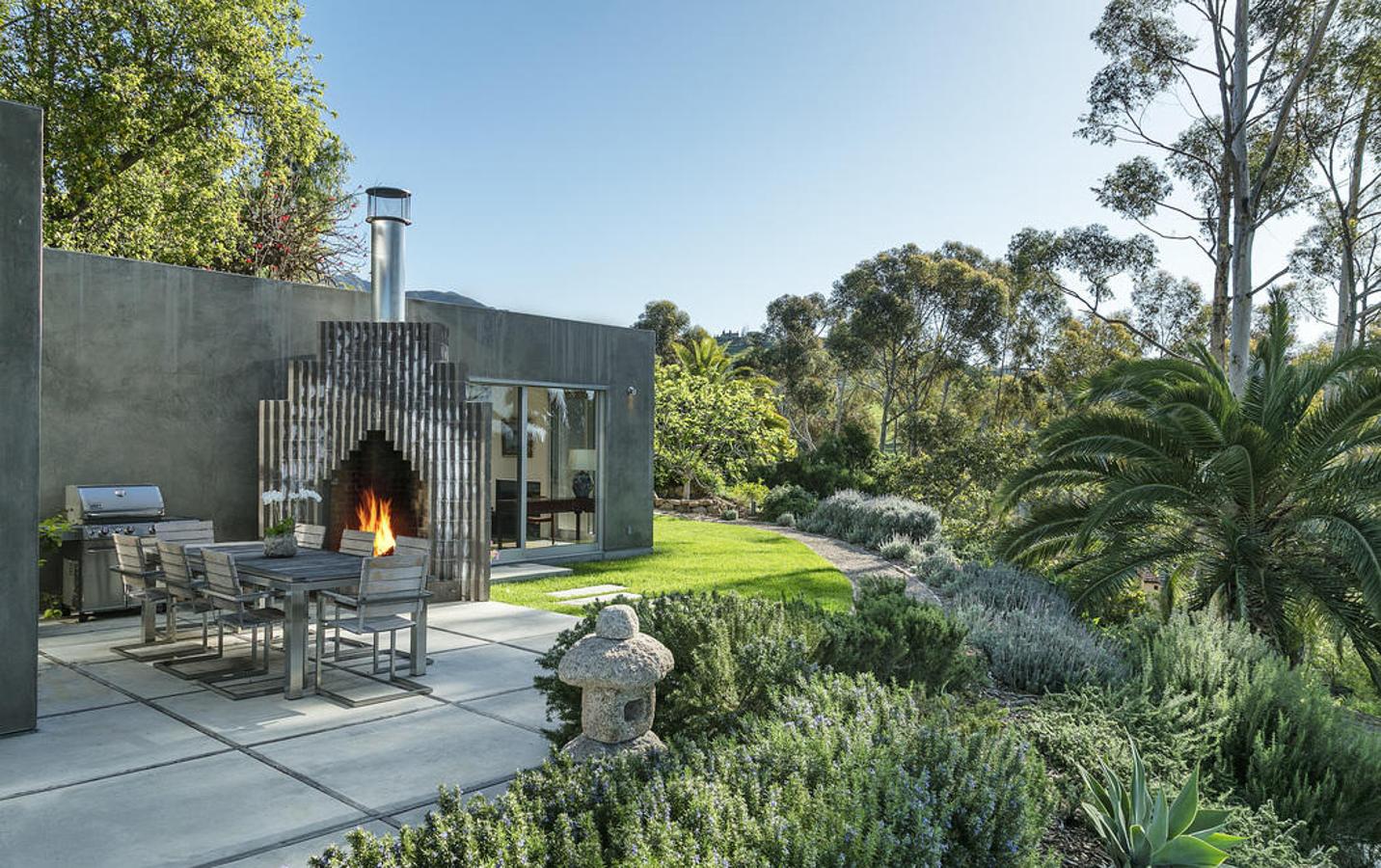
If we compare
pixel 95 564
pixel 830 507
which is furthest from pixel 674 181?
pixel 95 564

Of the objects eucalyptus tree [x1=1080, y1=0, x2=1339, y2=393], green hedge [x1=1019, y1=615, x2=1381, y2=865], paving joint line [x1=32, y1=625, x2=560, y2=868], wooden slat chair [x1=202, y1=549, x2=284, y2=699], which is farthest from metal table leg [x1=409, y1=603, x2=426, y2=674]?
eucalyptus tree [x1=1080, y1=0, x2=1339, y2=393]

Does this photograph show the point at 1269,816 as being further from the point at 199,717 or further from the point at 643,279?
the point at 643,279

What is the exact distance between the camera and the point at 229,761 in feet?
15.4

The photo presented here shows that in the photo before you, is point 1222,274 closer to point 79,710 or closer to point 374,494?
point 374,494

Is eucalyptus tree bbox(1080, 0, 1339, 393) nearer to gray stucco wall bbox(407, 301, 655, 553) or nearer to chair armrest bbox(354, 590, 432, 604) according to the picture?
gray stucco wall bbox(407, 301, 655, 553)

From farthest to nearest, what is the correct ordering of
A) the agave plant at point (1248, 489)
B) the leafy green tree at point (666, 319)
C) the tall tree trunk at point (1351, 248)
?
the leafy green tree at point (666, 319)
the tall tree trunk at point (1351, 248)
the agave plant at point (1248, 489)

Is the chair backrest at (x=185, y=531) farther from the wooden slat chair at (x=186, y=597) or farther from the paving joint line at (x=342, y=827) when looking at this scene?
the paving joint line at (x=342, y=827)

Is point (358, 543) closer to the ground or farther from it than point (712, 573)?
farther from it

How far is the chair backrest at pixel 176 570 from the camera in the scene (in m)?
6.55

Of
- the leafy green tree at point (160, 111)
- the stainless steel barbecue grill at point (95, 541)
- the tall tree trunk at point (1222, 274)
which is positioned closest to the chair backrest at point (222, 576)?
the stainless steel barbecue grill at point (95, 541)

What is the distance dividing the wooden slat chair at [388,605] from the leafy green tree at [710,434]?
1483 centimetres

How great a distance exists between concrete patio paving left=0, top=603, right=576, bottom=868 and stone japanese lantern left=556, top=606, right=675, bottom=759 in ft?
2.79

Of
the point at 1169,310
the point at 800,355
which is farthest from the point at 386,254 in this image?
the point at 1169,310

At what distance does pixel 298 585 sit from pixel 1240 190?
16296 mm
